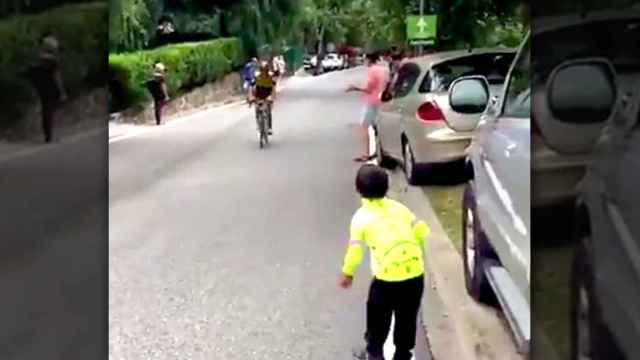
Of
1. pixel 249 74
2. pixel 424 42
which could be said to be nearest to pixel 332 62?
pixel 249 74

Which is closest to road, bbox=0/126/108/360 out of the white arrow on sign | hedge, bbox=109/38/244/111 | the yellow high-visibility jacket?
the yellow high-visibility jacket

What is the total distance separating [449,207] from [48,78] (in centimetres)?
1160

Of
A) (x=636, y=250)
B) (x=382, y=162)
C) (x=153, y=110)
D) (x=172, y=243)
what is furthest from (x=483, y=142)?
(x=153, y=110)

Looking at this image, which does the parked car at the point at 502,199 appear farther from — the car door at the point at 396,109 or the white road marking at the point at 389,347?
the car door at the point at 396,109

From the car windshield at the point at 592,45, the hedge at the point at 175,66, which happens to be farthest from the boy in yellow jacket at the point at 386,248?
the hedge at the point at 175,66

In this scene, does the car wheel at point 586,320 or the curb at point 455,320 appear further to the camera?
the curb at point 455,320

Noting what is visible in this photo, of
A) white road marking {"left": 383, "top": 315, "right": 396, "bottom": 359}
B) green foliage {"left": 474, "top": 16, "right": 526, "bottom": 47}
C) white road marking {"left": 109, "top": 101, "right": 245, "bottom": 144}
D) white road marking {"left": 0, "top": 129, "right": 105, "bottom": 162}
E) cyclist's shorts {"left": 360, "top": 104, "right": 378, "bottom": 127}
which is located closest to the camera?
white road marking {"left": 383, "top": 315, "right": 396, "bottom": 359}

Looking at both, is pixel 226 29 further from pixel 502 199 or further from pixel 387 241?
pixel 387 241

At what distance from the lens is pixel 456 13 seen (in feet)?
70.6

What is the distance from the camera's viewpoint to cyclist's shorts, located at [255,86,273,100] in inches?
783

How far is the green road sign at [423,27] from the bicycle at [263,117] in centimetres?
385

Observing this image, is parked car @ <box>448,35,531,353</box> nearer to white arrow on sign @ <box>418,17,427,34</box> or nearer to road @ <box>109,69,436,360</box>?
road @ <box>109,69,436,360</box>

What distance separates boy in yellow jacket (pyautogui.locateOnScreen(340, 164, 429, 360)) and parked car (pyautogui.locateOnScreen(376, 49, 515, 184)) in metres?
6.14

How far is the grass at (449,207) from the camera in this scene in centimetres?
902
